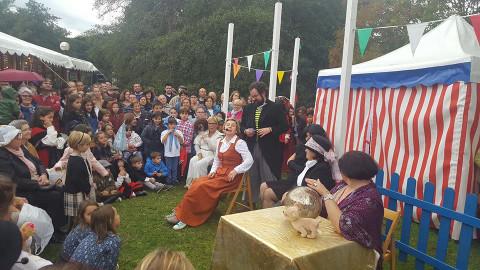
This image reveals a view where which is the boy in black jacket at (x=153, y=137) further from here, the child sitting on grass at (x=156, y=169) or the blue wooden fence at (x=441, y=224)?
the blue wooden fence at (x=441, y=224)

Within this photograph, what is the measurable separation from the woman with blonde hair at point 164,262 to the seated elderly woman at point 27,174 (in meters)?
2.74

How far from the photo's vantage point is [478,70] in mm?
4223

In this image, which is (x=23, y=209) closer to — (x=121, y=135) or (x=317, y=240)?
(x=317, y=240)

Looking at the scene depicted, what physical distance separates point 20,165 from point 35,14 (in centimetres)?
4151

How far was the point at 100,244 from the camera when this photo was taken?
2670 millimetres

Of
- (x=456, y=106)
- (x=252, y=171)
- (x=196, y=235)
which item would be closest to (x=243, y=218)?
(x=196, y=235)

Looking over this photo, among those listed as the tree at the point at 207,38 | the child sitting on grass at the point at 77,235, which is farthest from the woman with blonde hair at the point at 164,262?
the tree at the point at 207,38

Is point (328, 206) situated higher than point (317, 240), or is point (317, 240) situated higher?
point (328, 206)

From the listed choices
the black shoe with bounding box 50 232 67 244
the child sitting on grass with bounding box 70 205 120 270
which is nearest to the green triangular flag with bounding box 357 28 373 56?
the child sitting on grass with bounding box 70 205 120 270

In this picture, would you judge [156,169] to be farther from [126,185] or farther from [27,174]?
[27,174]

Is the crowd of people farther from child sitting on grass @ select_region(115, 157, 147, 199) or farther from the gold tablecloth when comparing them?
the gold tablecloth

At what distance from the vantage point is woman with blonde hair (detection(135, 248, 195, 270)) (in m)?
1.38

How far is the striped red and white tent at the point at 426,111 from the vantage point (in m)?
4.32

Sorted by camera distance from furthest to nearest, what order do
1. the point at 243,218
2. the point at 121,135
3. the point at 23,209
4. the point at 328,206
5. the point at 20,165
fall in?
the point at 121,135 → the point at 20,165 → the point at 23,209 → the point at 243,218 → the point at 328,206
